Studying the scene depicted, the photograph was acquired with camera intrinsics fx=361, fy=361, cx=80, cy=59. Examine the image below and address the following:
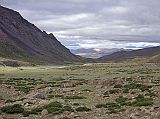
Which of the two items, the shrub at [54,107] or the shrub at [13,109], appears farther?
the shrub at [13,109]

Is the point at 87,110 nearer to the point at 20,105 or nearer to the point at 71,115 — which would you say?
the point at 71,115

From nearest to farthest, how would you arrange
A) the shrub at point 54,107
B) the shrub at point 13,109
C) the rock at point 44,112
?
1. the rock at point 44,112
2. the shrub at point 54,107
3. the shrub at point 13,109

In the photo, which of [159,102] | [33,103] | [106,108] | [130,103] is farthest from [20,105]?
[159,102]

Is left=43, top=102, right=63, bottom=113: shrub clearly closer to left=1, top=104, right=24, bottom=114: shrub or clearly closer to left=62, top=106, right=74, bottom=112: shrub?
left=62, top=106, right=74, bottom=112: shrub

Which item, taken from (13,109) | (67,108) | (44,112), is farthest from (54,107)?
(13,109)

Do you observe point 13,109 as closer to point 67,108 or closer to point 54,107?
point 54,107

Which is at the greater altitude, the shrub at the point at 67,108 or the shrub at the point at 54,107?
the shrub at the point at 54,107

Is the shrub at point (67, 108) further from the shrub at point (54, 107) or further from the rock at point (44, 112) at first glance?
the rock at point (44, 112)

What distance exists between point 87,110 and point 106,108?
1.74 m

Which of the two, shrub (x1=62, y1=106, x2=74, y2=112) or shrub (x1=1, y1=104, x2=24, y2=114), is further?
shrub (x1=1, y1=104, x2=24, y2=114)

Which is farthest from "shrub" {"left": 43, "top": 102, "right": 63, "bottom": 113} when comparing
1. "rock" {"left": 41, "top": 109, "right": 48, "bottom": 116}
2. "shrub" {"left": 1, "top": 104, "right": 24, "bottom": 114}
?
"shrub" {"left": 1, "top": 104, "right": 24, "bottom": 114}

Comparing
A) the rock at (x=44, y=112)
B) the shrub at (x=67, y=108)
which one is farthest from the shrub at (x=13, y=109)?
the shrub at (x=67, y=108)

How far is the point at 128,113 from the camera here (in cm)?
2445

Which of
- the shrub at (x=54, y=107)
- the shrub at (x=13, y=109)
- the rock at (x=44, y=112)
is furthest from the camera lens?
the shrub at (x=13, y=109)
